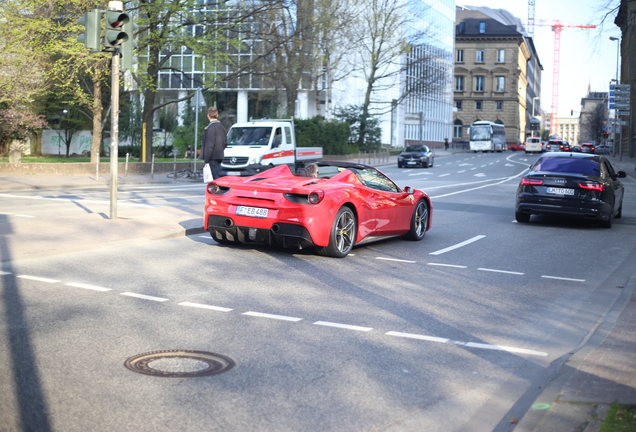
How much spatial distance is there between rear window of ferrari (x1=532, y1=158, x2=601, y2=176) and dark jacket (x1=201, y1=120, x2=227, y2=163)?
20.8 ft

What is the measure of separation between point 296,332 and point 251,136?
73.3ft

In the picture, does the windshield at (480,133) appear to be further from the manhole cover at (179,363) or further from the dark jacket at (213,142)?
the manhole cover at (179,363)

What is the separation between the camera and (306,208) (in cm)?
970

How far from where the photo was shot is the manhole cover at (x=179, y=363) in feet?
16.3

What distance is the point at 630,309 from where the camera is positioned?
729 cm

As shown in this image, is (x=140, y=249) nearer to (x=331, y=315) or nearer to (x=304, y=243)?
(x=304, y=243)

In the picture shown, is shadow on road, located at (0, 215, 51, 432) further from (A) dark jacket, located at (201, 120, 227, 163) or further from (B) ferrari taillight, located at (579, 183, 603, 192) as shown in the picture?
(B) ferrari taillight, located at (579, 183, 603, 192)

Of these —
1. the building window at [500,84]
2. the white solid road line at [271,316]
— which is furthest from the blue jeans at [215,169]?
the building window at [500,84]

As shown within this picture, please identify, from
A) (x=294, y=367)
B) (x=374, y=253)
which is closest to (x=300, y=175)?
(x=374, y=253)

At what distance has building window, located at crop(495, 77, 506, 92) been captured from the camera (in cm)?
13075

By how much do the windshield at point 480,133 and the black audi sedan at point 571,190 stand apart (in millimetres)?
77824

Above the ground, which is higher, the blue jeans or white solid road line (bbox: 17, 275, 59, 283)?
the blue jeans

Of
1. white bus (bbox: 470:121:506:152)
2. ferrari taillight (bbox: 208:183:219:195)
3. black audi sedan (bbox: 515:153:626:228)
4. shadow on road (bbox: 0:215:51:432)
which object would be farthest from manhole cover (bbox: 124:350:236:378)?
white bus (bbox: 470:121:506:152)

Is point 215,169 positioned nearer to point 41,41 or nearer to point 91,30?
point 91,30
